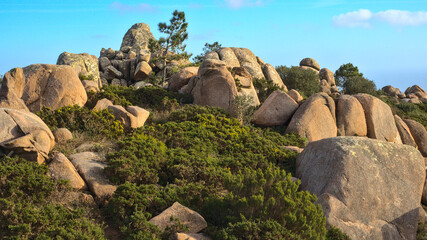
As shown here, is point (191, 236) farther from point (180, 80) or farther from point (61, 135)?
point (180, 80)

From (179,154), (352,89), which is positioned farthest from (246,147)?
(352,89)

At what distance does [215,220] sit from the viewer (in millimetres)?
9453

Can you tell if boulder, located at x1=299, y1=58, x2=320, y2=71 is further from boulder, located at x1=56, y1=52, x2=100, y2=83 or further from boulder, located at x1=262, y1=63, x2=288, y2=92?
boulder, located at x1=56, y1=52, x2=100, y2=83

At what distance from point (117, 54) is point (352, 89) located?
88.2 feet

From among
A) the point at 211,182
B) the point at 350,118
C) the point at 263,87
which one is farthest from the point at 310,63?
the point at 211,182

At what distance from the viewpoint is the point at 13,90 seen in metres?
15.8

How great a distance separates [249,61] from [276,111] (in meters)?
15.5

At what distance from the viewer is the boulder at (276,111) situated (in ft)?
65.6

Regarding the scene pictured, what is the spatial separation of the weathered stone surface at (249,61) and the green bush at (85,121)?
19060mm

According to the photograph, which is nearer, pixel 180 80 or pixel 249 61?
pixel 180 80

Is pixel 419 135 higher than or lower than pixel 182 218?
lower

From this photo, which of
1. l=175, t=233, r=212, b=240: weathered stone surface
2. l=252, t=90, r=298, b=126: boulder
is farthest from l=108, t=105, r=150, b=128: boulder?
l=175, t=233, r=212, b=240: weathered stone surface

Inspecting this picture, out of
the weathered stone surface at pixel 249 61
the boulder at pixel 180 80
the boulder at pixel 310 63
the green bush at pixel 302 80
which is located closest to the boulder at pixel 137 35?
the weathered stone surface at pixel 249 61

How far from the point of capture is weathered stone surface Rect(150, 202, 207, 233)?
8844mm
